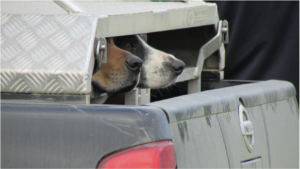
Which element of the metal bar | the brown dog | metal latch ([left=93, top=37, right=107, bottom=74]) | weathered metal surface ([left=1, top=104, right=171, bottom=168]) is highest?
the metal bar

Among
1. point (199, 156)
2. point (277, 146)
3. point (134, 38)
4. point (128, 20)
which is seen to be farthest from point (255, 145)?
point (134, 38)

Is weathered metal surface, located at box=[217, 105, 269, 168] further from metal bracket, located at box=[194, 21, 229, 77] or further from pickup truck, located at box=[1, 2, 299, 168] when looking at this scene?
metal bracket, located at box=[194, 21, 229, 77]

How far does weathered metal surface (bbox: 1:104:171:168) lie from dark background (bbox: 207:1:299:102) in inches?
166

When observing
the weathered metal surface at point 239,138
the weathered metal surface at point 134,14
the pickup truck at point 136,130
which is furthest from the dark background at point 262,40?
the weathered metal surface at point 239,138

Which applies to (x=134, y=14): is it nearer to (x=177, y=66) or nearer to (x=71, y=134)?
(x=177, y=66)

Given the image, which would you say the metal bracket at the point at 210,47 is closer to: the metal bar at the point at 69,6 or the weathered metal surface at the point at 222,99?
the weathered metal surface at the point at 222,99

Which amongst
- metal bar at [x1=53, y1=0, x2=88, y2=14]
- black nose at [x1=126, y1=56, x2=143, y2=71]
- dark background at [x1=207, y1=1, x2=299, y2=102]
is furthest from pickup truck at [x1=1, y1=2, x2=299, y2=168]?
dark background at [x1=207, y1=1, x2=299, y2=102]

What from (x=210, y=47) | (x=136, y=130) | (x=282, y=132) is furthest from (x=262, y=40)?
(x=136, y=130)

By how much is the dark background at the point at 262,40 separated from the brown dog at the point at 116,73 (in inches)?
114

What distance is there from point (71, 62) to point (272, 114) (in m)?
1.28

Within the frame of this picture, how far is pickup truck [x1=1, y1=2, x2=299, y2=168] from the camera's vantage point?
4.20ft

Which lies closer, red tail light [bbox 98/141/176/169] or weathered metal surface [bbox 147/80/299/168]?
red tail light [bbox 98/141/176/169]

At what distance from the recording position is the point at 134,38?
325 cm

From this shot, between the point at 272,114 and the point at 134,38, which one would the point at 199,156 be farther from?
the point at 134,38
